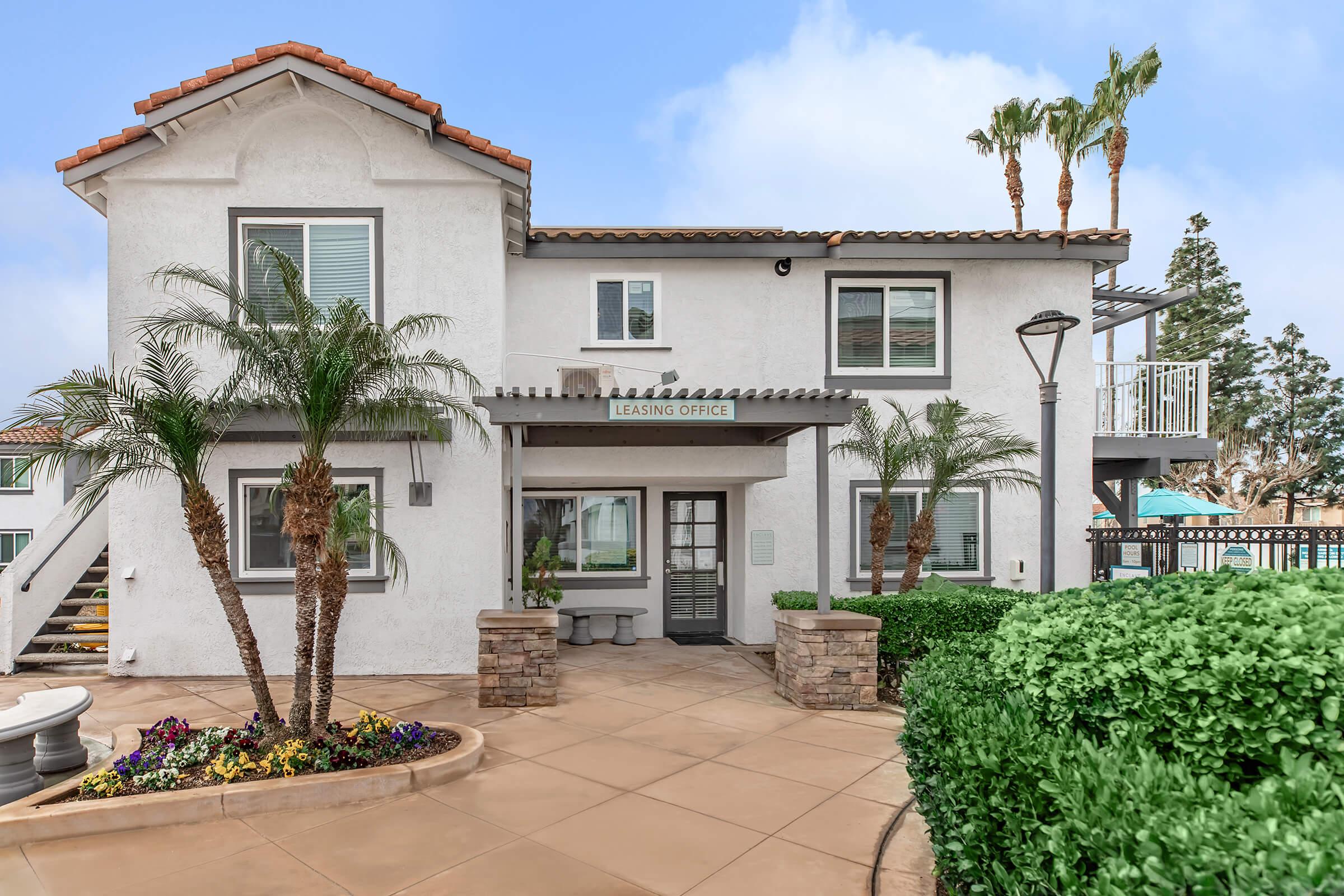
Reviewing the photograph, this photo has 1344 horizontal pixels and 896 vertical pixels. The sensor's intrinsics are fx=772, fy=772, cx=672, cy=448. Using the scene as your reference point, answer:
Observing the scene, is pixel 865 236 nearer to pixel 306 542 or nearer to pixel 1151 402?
pixel 1151 402

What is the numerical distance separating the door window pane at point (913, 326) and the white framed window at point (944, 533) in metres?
2.01

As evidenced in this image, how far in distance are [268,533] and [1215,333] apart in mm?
36084

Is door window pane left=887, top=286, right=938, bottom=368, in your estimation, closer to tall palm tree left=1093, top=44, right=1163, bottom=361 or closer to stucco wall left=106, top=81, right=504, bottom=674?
stucco wall left=106, top=81, right=504, bottom=674

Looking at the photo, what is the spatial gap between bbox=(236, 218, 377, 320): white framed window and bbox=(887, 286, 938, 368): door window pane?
738 centimetres

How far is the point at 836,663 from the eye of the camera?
27.4 feet

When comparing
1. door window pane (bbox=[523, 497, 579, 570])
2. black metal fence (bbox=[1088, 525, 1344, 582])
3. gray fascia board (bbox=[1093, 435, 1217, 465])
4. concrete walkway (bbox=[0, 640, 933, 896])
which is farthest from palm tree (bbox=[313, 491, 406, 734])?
gray fascia board (bbox=[1093, 435, 1217, 465])

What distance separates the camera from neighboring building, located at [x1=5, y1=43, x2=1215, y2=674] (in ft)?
30.9

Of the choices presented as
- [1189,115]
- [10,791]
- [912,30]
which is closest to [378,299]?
[10,791]

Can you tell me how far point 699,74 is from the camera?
31.2 m

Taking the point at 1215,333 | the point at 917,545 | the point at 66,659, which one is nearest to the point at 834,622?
the point at 917,545

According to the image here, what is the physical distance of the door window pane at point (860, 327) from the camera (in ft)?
38.4

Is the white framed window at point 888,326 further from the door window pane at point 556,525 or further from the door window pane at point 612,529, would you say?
the door window pane at point 556,525

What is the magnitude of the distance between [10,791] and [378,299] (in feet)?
20.1

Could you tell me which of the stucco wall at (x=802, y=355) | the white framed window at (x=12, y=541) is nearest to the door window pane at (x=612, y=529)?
the stucco wall at (x=802, y=355)
